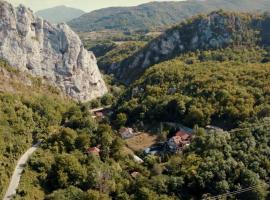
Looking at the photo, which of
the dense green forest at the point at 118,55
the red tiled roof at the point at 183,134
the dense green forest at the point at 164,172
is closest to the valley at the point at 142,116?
the dense green forest at the point at 164,172

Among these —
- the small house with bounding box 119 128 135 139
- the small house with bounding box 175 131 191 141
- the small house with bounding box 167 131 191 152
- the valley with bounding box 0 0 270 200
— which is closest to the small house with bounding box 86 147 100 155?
the valley with bounding box 0 0 270 200

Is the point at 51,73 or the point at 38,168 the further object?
the point at 51,73

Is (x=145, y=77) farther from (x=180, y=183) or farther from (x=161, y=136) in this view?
(x=180, y=183)

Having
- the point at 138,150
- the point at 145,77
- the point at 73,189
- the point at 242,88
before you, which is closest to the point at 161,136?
the point at 138,150

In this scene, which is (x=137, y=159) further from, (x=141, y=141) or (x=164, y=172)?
(x=164, y=172)

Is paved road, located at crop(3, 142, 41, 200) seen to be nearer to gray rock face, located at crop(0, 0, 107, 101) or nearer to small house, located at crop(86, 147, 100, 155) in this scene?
small house, located at crop(86, 147, 100, 155)
